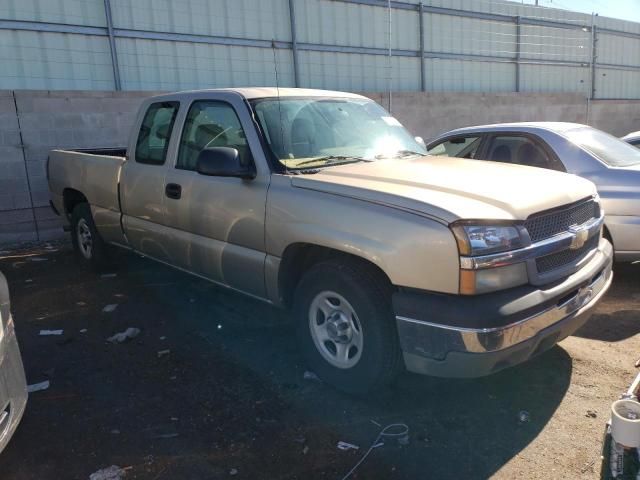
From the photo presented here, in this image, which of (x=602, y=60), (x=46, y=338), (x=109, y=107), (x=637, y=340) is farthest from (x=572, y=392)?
(x=602, y=60)

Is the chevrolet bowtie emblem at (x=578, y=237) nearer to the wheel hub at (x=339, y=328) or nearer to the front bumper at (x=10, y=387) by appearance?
the wheel hub at (x=339, y=328)

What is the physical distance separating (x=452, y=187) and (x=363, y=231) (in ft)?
1.99

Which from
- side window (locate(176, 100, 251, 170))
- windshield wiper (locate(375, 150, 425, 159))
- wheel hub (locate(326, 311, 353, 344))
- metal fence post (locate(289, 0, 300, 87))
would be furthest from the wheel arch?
metal fence post (locate(289, 0, 300, 87))

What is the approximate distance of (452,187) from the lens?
10.7ft

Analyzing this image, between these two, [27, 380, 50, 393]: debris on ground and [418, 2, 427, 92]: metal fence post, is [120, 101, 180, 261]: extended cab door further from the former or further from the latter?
[418, 2, 427, 92]: metal fence post

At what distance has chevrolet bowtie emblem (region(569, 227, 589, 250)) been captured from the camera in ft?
11.0

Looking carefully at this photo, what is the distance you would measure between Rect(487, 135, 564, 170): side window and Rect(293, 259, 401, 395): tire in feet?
10.7

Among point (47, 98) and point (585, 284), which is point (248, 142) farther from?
point (47, 98)

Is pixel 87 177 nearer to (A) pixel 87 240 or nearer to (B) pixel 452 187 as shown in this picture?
(A) pixel 87 240

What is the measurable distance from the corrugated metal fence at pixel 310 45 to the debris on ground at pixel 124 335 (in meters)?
4.58

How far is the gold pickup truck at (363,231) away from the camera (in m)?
2.90

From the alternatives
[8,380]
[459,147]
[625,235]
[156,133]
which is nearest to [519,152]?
[459,147]

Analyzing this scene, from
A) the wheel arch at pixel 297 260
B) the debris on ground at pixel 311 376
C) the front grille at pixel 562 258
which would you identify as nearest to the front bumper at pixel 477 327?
the front grille at pixel 562 258

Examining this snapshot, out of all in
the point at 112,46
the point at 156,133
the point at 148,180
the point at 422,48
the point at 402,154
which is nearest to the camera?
the point at 402,154
